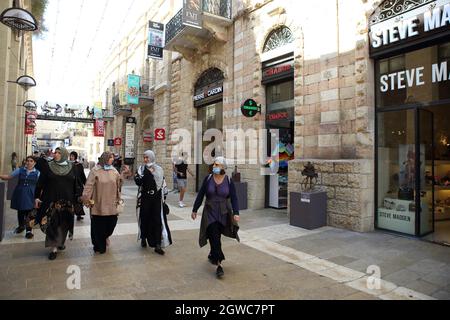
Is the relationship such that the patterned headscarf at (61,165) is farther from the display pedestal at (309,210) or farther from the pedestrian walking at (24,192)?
the display pedestal at (309,210)

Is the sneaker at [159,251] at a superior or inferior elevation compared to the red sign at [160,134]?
inferior

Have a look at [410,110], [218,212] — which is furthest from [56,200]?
[410,110]

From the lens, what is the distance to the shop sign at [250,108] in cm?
998

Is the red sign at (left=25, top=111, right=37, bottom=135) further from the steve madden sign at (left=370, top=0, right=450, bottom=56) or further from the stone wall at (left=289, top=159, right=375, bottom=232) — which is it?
the steve madden sign at (left=370, top=0, right=450, bottom=56)

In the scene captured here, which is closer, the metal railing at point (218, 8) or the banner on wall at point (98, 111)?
the metal railing at point (218, 8)

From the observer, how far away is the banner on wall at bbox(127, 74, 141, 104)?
2003cm

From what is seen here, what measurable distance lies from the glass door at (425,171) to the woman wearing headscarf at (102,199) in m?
6.01

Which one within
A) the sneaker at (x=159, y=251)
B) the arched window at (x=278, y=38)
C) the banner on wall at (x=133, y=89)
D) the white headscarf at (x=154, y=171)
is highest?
the banner on wall at (x=133, y=89)

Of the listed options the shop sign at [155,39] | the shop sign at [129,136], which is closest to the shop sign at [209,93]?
the shop sign at [155,39]

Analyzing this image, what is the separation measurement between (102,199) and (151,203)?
81 centimetres

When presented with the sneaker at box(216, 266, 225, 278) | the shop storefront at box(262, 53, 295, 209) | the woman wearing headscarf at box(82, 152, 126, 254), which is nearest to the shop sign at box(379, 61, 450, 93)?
the shop storefront at box(262, 53, 295, 209)

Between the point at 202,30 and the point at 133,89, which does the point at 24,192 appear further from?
the point at 133,89

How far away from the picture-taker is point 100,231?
5.37m
